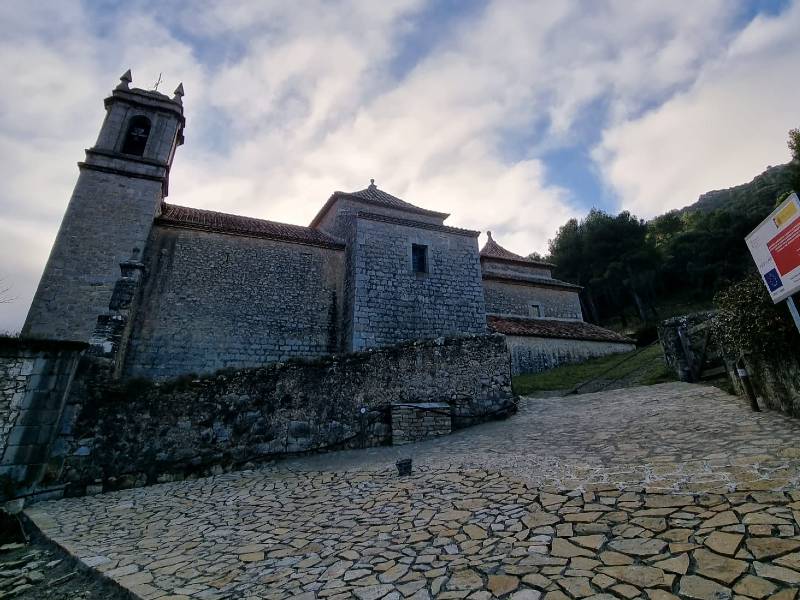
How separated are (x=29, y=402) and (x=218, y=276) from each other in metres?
6.60

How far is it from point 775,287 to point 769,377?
2294mm

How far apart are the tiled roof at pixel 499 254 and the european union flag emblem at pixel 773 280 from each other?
17123 millimetres

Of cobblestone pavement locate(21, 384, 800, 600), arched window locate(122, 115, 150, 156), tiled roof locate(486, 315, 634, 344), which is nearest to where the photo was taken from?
cobblestone pavement locate(21, 384, 800, 600)

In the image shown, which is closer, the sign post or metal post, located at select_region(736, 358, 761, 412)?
the sign post

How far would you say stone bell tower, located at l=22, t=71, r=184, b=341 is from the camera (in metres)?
11.3

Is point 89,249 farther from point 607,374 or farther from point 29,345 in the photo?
point 607,374

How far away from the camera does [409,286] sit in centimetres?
1463

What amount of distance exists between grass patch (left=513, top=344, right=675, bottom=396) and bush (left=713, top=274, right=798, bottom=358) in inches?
178

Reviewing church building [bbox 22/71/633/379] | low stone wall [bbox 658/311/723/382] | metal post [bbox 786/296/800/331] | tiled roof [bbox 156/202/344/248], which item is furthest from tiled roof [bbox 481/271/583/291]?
metal post [bbox 786/296/800/331]

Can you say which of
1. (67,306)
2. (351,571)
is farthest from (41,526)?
(67,306)

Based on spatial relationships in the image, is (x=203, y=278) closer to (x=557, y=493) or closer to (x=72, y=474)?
(x=72, y=474)

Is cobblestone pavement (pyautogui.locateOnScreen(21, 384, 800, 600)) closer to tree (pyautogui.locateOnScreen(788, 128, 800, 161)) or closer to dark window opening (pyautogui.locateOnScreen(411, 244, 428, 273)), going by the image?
dark window opening (pyautogui.locateOnScreen(411, 244, 428, 273))

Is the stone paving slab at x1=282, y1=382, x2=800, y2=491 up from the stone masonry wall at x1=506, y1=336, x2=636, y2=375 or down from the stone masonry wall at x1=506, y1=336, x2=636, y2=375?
down

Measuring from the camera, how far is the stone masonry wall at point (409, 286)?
13602mm
